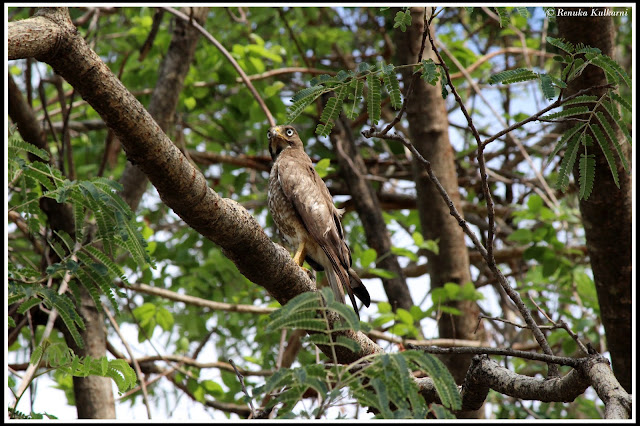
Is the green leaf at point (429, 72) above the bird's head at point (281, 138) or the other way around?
above

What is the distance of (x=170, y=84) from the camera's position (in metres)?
5.93

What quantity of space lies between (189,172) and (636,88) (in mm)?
2348

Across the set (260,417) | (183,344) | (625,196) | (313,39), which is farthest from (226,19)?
(260,417)

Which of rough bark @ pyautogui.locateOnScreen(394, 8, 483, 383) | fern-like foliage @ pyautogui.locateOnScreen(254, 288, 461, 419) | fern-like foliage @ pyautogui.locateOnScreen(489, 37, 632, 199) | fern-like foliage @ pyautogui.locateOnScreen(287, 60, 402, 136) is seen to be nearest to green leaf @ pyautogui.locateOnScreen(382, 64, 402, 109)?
fern-like foliage @ pyautogui.locateOnScreen(287, 60, 402, 136)

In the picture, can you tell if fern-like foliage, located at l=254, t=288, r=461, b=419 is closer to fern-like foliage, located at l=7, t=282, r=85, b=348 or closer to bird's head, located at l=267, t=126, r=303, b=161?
fern-like foliage, located at l=7, t=282, r=85, b=348

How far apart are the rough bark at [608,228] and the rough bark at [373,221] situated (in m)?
2.31

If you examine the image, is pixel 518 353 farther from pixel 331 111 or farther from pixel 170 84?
pixel 170 84

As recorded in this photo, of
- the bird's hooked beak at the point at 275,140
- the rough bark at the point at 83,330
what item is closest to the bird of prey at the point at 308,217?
the bird's hooked beak at the point at 275,140

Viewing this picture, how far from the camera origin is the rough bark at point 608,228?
4133 mm

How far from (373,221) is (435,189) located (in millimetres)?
862

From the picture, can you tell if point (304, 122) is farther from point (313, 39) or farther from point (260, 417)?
point (260, 417)

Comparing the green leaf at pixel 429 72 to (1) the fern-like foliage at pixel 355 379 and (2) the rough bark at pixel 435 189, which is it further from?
(2) the rough bark at pixel 435 189

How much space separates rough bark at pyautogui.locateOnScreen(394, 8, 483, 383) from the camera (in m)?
6.12

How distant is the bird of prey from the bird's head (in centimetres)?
32
